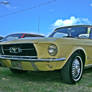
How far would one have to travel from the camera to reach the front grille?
4.32 metres

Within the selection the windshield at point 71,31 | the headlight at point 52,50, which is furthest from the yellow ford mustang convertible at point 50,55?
the windshield at point 71,31

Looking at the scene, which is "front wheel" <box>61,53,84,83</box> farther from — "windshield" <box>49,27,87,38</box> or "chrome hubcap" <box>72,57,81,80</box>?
"windshield" <box>49,27,87,38</box>

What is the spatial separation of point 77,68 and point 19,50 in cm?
152

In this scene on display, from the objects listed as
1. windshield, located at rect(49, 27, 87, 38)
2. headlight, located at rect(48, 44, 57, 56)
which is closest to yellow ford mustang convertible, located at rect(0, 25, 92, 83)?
headlight, located at rect(48, 44, 57, 56)

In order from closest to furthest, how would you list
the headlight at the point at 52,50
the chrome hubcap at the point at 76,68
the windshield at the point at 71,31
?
the headlight at the point at 52,50
the chrome hubcap at the point at 76,68
the windshield at the point at 71,31

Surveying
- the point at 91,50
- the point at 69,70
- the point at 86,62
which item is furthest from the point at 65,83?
the point at 91,50

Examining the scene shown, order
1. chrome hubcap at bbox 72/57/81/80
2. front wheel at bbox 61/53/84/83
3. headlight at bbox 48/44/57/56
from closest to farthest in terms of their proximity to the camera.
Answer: headlight at bbox 48/44/57/56 < front wheel at bbox 61/53/84/83 < chrome hubcap at bbox 72/57/81/80

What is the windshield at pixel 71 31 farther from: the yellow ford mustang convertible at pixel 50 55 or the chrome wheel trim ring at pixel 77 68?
the chrome wheel trim ring at pixel 77 68

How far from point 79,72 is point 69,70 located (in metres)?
0.57

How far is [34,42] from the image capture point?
13.8 feet

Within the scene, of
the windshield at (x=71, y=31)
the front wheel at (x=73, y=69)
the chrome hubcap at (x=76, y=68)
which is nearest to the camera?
the front wheel at (x=73, y=69)

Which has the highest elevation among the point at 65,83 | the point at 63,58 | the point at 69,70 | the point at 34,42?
the point at 34,42

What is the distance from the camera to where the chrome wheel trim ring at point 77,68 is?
4508 millimetres

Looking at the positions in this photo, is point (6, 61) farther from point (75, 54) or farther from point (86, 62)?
point (86, 62)
